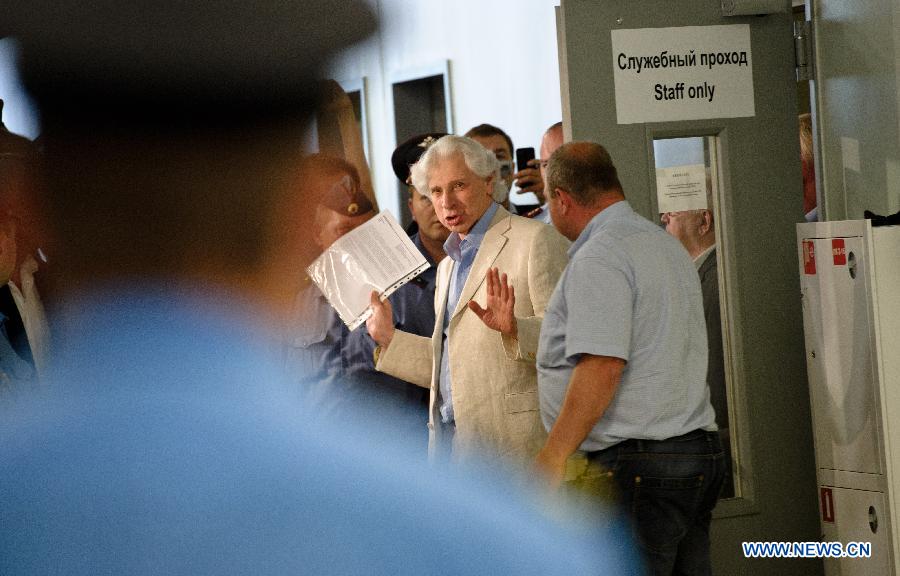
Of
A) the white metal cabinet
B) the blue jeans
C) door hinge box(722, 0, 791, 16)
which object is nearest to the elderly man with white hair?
the blue jeans

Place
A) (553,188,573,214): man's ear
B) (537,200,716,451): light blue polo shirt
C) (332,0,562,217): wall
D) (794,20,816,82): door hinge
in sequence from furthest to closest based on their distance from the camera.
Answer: (332,0,562,217): wall
(794,20,816,82): door hinge
(553,188,573,214): man's ear
(537,200,716,451): light blue polo shirt

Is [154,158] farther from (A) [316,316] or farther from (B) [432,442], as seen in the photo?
(A) [316,316]

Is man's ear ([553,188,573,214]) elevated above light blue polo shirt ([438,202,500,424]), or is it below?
above

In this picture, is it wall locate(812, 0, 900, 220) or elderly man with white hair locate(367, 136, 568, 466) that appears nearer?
elderly man with white hair locate(367, 136, 568, 466)

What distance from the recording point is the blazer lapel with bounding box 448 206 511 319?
2014mm

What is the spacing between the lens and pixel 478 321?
78.9 inches

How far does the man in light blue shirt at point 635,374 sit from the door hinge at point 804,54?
33.7 inches

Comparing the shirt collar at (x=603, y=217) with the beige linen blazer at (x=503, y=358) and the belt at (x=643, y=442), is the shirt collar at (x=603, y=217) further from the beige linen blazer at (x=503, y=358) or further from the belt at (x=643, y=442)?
the belt at (x=643, y=442)

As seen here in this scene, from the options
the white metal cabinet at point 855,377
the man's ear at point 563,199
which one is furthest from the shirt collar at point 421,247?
the white metal cabinet at point 855,377

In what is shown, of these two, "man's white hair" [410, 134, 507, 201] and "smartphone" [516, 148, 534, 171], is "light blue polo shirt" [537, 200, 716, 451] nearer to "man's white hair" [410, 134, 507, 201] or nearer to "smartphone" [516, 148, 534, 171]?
"man's white hair" [410, 134, 507, 201]

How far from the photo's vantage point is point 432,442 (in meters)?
2.03

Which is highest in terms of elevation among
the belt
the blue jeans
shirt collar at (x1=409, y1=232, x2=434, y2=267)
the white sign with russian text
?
the white sign with russian text

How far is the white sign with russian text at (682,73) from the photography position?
2246 mm

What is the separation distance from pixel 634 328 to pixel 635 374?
78mm
